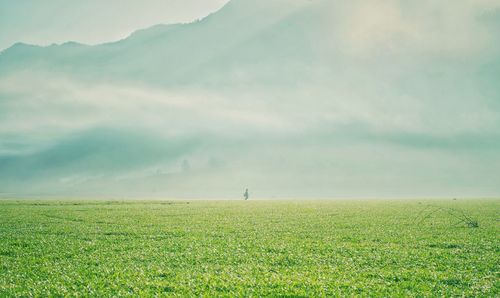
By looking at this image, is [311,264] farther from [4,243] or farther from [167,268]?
[4,243]

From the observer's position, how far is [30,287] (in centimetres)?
1555

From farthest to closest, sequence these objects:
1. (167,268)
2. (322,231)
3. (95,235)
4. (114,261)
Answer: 1. (322,231)
2. (95,235)
3. (114,261)
4. (167,268)

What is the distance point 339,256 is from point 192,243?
34.0 ft

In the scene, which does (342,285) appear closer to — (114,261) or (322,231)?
(114,261)

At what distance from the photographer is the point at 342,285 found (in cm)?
1620

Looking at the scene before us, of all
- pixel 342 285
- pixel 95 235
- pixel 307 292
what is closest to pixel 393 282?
pixel 342 285

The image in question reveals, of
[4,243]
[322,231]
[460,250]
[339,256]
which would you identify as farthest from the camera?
[322,231]

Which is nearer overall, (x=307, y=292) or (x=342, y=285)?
(x=307, y=292)

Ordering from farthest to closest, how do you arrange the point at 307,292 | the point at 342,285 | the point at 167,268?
the point at 167,268, the point at 342,285, the point at 307,292

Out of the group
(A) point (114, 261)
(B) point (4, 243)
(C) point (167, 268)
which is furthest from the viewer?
(B) point (4, 243)

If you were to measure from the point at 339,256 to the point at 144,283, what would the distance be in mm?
11411

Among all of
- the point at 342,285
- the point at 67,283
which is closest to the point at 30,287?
the point at 67,283

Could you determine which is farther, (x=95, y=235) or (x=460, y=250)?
(x=95, y=235)

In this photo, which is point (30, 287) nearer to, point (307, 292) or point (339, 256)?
point (307, 292)
